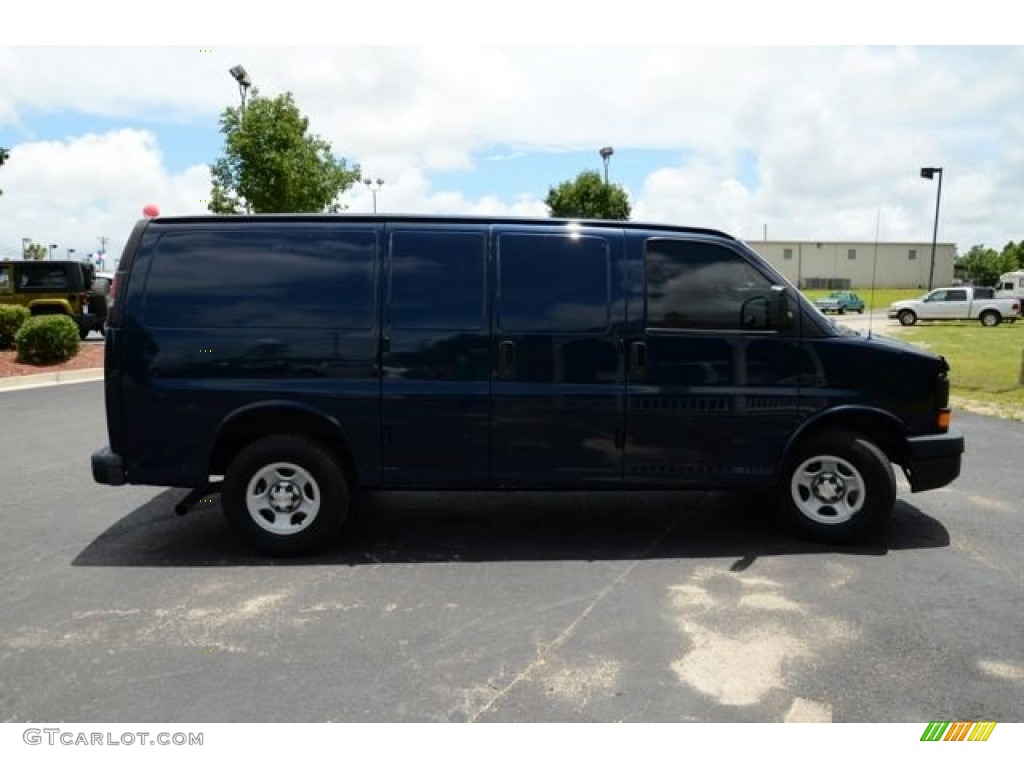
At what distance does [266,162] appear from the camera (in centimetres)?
2261

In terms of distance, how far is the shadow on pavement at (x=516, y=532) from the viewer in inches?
189

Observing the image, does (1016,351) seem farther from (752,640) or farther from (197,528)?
(197,528)

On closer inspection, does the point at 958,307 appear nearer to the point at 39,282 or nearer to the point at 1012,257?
the point at 39,282

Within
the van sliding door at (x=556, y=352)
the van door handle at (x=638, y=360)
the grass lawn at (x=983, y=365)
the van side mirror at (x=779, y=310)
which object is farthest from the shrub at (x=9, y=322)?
the grass lawn at (x=983, y=365)

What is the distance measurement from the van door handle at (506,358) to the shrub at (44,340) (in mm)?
→ 13528

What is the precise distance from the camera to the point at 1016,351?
60.1ft

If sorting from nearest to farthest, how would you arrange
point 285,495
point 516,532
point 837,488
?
1. point 285,495
2. point 837,488
3. point 516,532

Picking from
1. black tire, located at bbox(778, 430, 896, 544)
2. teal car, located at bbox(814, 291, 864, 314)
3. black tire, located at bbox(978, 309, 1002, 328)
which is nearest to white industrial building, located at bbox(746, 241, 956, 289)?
teal car, located at bbox(814, 291, 864, 314)

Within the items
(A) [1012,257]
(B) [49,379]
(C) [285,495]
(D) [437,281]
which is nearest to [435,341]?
(D) [437,281]

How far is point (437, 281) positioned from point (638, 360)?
4.55ft

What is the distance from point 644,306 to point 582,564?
5.57 feet

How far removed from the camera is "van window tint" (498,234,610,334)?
15.4 feet

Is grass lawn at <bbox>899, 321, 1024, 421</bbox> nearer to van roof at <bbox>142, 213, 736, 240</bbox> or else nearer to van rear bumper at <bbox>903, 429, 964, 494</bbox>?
van rear bumper at <bbox>903, 429, 964, 494</bbox>

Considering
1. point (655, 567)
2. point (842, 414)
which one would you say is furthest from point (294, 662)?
point (842, 414)
